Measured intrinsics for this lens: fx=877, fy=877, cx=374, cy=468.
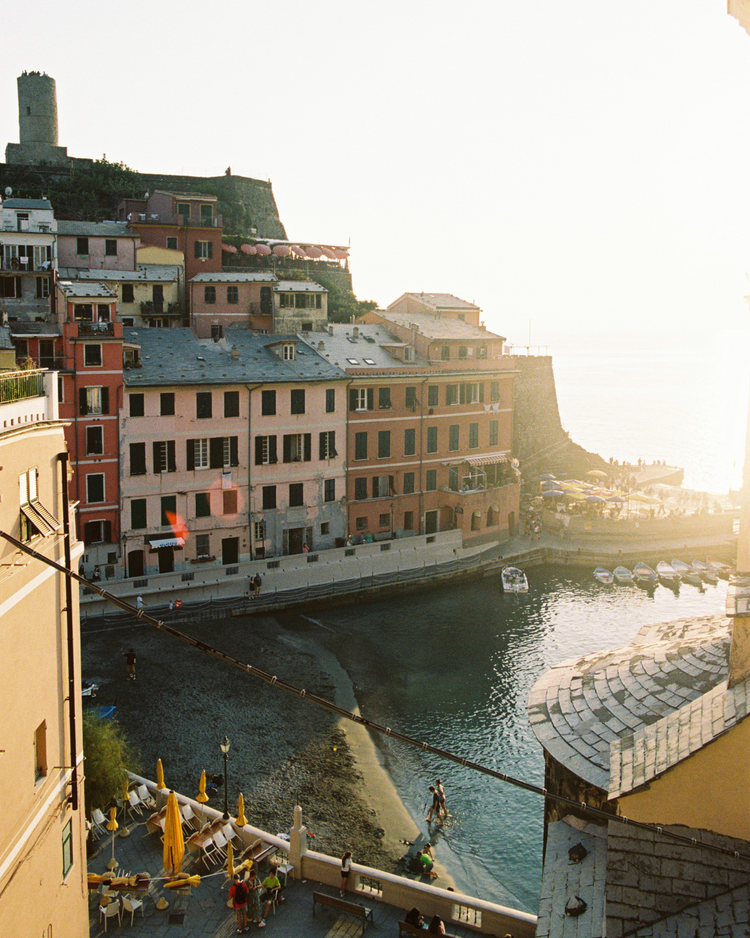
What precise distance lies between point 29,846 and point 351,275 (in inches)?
2807

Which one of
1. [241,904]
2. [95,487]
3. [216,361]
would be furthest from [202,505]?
[241,904]

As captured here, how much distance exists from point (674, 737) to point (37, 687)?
29.6 ft

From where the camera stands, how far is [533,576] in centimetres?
4872

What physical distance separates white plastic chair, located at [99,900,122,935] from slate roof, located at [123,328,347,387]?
2502 cm

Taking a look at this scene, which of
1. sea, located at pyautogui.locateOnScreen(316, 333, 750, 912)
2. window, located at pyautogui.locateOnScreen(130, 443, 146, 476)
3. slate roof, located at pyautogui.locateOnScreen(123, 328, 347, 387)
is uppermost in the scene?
slate roof, located at pyautogui.locateOnScreen(123, 328, 347, 387)

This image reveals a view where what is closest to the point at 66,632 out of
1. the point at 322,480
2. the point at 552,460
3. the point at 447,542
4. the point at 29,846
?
the point at 29,846

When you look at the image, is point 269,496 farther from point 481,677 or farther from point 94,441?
point 481,677

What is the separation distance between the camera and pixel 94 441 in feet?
125

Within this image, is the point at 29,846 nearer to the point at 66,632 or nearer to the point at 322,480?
the point at 66,632

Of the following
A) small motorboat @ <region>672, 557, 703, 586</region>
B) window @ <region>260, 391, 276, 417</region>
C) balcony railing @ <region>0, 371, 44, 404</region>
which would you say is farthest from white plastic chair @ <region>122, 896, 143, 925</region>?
small motorboat @ <region>672, 557, 703, 586</region>

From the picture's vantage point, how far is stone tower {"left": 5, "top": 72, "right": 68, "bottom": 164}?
76.4m

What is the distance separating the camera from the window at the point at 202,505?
40750 millimetres

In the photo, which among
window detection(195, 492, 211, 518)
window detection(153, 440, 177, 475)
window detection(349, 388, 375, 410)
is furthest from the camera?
window detection(349, 388, 375, 410)

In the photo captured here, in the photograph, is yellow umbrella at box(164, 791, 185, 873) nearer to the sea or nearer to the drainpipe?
the drainpipe
